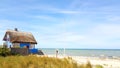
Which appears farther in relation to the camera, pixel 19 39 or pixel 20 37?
pixel 20 37

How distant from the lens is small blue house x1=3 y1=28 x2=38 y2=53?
133 ft

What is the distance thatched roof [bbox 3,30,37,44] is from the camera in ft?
133

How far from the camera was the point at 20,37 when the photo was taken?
135 ft

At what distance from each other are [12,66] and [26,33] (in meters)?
32.1

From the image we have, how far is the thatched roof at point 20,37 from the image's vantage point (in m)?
40.4

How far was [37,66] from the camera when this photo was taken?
12484 mm

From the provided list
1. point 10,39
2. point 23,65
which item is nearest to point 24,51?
point 10,39

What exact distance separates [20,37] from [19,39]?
0.65 m

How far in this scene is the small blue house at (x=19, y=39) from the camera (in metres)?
40.4

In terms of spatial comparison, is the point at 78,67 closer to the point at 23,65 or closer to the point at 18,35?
the point at 23,65

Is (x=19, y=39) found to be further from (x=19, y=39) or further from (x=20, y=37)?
(x=20, y=37)

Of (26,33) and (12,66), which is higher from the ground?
(26,33)

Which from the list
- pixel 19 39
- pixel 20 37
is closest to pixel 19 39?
pixel 19 39

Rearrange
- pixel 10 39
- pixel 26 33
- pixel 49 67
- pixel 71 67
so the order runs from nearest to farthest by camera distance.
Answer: pixel 71 67
pixel 49 67
pixel 10 39
pixel 26 33
